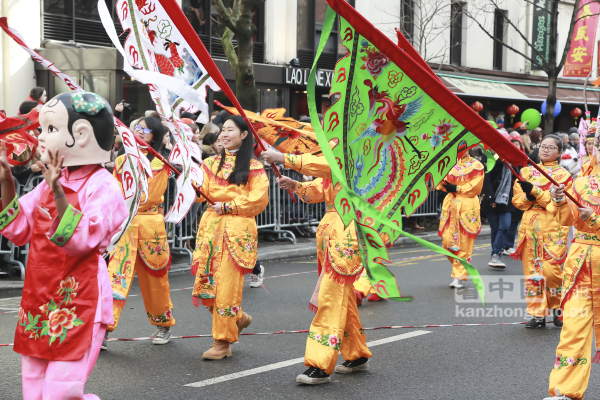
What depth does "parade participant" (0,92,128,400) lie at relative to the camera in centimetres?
305

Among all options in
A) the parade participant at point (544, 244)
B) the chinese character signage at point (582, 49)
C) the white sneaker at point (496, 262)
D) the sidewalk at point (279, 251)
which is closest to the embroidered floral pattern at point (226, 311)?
the parade participant at point (544, 244)

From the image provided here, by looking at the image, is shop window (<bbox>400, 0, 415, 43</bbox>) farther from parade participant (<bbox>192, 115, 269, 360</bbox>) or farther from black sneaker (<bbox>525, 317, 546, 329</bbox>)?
parade participant (<bbox>192, 115, 269, 360</bbox>)

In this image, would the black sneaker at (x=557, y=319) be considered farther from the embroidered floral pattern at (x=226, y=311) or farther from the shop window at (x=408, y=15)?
the shop window at (x=408, y=15)

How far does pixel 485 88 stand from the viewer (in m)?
22.7

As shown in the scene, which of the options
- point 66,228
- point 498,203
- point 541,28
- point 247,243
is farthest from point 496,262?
point 541,28

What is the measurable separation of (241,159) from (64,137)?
2.42 metres

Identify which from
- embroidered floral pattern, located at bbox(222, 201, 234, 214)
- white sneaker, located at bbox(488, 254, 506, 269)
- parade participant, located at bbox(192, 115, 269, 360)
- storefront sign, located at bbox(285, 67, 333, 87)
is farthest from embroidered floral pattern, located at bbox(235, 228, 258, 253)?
storefront sign, located at bbox(285, 67, 333, 87)

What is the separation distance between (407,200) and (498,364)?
2.51 meters

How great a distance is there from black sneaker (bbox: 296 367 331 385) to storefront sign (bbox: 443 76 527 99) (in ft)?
58.3

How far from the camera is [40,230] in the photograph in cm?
315

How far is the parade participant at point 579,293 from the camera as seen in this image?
4.29 metres

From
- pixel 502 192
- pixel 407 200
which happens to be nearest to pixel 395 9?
pixel 502 192

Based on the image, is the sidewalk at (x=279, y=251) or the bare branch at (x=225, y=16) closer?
the sidewalk at (x=279, y=251)

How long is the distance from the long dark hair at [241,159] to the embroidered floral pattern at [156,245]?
0.77 metres
